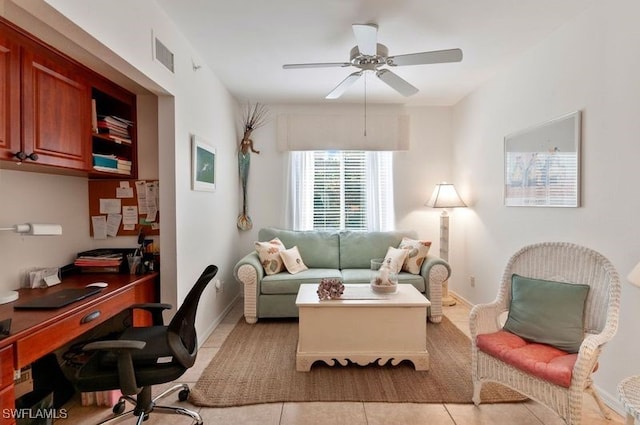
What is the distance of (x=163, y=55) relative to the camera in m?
2.37

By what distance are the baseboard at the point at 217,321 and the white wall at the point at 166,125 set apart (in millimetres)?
25

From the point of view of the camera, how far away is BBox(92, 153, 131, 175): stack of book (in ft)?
7.42

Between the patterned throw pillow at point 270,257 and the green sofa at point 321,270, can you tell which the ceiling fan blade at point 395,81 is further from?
the patterned throw pillow at point 270,257

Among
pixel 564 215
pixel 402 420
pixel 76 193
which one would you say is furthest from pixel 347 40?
pixel 402 420

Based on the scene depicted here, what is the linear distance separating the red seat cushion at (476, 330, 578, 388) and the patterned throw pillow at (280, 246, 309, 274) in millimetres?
2105

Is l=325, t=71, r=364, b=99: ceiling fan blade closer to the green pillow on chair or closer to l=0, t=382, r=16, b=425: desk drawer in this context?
the green pillow on chair

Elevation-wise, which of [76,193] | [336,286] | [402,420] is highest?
[76,193]

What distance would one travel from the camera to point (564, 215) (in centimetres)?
253

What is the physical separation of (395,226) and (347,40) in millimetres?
2590

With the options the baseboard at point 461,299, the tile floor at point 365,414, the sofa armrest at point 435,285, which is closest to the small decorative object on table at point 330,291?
the tile floor at point 365,414

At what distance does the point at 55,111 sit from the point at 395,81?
2362mm

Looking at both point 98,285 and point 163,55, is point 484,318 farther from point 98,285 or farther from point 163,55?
point 163,55

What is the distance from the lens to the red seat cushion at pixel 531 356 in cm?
172

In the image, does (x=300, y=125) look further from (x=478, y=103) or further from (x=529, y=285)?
(x=529, y=285)
